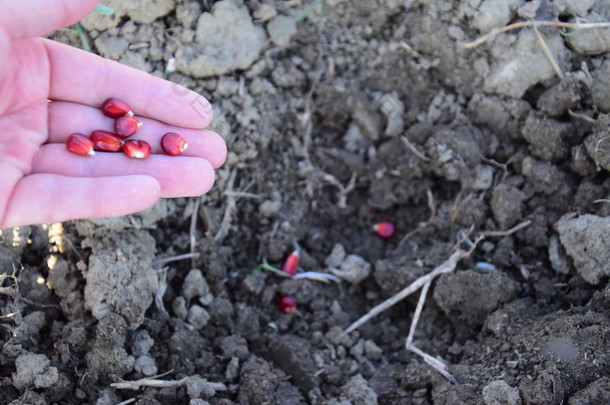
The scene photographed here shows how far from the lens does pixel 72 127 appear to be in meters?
3.35

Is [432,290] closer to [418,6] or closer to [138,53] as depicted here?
[418,6]

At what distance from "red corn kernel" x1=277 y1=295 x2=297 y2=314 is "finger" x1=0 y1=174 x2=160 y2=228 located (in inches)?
45.8

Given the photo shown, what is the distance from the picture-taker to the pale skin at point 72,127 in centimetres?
289

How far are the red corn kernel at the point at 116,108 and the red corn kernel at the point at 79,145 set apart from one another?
0.21m

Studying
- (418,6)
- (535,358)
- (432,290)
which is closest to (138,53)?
(418,6)

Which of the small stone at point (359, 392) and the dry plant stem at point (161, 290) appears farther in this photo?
the dry plant stem at point (161, 290)

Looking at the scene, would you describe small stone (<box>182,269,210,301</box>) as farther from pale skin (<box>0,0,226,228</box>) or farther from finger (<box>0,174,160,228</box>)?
finger (<box>0,174,160,228</box>)

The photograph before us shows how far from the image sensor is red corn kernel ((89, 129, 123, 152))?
3295 millimetres

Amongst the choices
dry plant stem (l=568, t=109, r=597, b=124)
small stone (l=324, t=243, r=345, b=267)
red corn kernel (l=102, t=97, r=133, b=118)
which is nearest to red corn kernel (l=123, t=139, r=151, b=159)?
red corn kernel (l=102, t=97, r=133, b=118)

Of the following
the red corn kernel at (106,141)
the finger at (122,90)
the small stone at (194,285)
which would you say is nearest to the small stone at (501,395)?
the small stone at (194,285)

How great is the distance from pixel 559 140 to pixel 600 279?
860 mm

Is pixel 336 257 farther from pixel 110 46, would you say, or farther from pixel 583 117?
pixel 110 46

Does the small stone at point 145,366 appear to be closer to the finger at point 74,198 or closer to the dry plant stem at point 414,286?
the finger at point 74,198

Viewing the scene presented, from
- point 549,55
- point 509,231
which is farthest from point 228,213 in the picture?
point 549,55
